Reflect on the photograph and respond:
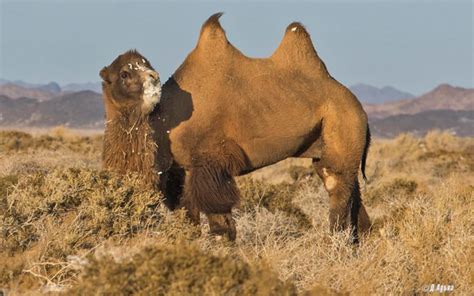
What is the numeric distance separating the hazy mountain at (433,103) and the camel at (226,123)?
155m

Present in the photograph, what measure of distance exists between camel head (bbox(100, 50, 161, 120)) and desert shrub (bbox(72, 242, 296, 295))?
10.5 feet

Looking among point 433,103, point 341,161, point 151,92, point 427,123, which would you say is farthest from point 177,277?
point 433,103

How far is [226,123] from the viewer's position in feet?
31.7

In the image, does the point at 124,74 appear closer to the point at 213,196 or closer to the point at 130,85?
the point at 130,85

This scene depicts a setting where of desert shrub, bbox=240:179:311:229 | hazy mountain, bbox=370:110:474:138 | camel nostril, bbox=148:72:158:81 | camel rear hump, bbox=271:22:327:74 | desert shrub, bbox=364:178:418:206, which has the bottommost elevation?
hazy mountain, bbox=370:110:474:138

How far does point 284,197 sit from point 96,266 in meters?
7.23

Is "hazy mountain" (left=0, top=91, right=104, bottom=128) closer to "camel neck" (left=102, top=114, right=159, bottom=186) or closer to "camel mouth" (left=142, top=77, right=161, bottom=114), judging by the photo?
"camel neck" (left=102, top=114, right=159, bottom=186)

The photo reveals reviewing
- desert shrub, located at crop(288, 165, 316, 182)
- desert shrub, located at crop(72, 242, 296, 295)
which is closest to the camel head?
desert shrub, located at crop(72, 242, 296, 295)

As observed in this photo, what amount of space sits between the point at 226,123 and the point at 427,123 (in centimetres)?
12642

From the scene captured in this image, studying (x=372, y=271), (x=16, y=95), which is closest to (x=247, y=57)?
(x=372, y=271)

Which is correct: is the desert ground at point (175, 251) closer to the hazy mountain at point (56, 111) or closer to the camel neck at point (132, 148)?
the camel neck at point (132, 148)

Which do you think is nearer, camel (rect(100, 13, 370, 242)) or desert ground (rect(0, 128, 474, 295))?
desert ground (rect(0, 128, 474, 295))

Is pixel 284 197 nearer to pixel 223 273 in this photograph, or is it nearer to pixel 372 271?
pixel 372 271

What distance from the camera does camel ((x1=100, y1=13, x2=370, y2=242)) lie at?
9.09m
